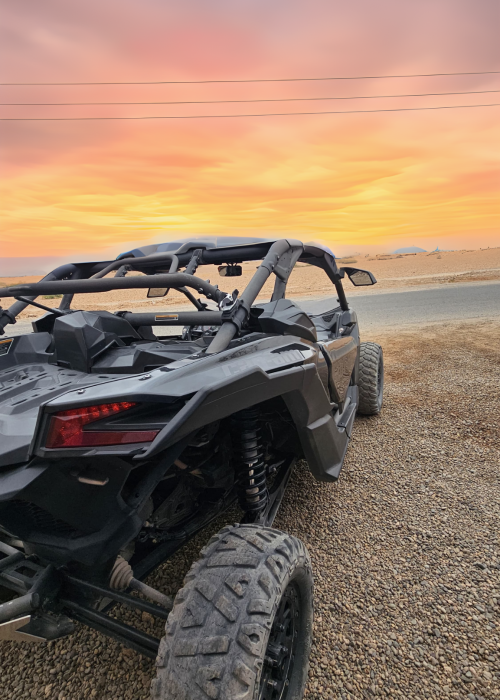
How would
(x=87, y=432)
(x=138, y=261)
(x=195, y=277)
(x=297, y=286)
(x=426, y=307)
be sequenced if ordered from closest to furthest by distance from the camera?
(x=87, y=432), (x=195, y=277), (x=138, y=261), (x=426, y=307), (x=297, y=286)

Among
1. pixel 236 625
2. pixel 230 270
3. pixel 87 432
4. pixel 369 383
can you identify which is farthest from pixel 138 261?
pixel 369 383

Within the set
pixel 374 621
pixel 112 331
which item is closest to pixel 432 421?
pixel 374 621

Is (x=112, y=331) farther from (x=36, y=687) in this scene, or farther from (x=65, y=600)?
(x=36, y=687)

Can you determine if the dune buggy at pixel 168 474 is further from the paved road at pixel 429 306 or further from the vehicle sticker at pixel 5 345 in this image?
the paved road at pixel 429 306

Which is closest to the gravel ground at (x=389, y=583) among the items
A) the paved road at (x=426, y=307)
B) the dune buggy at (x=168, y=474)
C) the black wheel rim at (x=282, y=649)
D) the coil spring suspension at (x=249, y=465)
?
the black wheel rim at (x=282, y=649)

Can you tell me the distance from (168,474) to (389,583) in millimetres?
1382

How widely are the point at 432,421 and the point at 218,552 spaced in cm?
353

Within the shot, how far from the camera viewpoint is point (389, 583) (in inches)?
91.3

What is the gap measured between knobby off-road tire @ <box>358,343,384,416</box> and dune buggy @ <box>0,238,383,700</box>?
2.10 m

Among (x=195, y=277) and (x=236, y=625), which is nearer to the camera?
(x=236, y=625)

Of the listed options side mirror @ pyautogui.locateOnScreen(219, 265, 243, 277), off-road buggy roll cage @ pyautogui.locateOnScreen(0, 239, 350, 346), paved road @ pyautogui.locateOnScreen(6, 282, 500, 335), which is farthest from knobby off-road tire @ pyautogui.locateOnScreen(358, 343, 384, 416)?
paved road @ pyautogui.locateOnScreen(6, 282, 500, 335)

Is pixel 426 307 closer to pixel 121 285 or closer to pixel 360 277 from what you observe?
pixel 360 277

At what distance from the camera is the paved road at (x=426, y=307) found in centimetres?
1224

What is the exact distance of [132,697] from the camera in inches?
70.8
